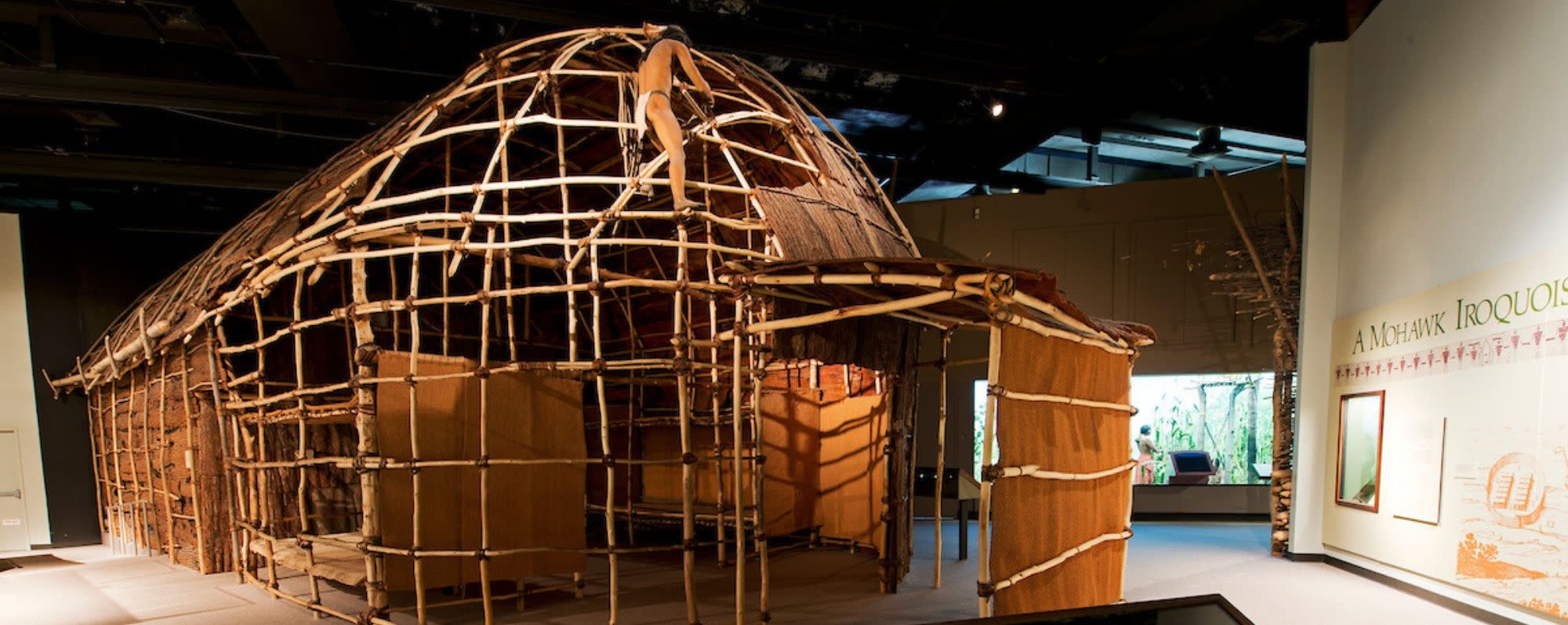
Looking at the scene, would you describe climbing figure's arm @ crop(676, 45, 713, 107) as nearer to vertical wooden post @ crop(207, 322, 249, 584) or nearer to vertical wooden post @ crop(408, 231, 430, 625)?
vertical wooden post @ crop(408, 231, 430, 625)

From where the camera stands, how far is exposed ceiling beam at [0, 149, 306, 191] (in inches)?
251

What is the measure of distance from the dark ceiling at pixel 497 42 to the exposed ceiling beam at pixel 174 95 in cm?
1

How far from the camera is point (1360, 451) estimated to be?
16.5 feet

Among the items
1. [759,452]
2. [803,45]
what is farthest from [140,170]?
[759,452]

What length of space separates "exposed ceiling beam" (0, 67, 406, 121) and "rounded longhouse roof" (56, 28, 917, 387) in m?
0.62

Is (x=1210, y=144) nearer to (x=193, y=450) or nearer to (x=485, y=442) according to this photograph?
(x=485, y=442)

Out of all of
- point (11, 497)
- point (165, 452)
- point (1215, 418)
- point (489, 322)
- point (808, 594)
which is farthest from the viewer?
point (1215, 418)

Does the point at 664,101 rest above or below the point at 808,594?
above

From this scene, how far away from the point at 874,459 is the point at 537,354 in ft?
11.5

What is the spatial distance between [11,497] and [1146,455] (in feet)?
36.6

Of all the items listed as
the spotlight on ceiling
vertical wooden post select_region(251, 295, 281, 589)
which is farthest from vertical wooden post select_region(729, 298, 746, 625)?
the spotlight on ceiling

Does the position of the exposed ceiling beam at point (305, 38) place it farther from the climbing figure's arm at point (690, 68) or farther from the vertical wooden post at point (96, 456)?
the vertical wooden post at point (96, 456)

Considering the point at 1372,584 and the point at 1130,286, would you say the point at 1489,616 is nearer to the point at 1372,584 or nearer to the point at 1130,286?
the point at 1372,584

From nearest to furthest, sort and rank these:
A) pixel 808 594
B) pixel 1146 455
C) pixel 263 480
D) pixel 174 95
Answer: pixel 808 594 < pixel 263 480 < pixel 174 95 < pixel 1146 455
